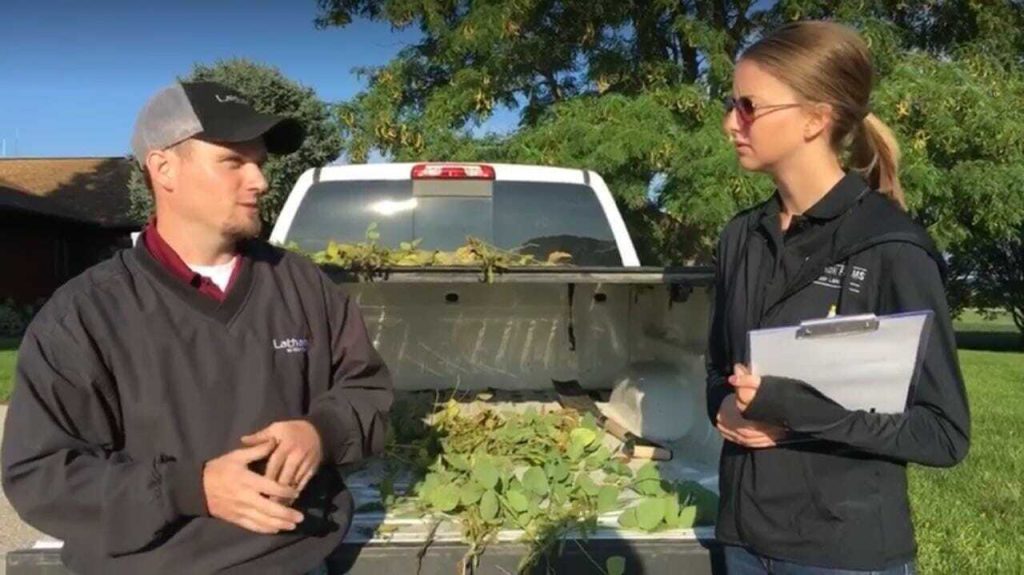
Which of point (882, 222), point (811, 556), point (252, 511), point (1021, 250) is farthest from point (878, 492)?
point (1021, 250)

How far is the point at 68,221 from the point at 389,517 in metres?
26.5

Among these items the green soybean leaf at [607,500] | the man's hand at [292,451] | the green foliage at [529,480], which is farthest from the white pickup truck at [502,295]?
the man's hand at [292,451]

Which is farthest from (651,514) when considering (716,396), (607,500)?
(716,396)

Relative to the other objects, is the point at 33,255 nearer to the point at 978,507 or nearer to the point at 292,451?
the point at 978,507

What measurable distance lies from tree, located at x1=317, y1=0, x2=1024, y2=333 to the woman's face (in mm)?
6743

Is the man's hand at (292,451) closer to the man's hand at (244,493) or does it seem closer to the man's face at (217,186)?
the man's hand at (244,493)

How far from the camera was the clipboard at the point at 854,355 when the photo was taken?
185 cm

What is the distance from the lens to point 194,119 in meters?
2.11

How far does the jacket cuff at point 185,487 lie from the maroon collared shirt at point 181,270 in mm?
397

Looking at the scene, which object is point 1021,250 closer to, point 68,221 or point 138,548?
point 68,221

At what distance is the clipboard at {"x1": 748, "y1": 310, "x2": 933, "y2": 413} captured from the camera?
185cm

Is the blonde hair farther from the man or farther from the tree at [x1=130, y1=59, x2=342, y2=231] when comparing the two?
the tree at [x1=130, y1=59, x2=342, y2=231]

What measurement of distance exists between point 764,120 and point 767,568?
916 mm

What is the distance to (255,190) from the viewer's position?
2.19m
